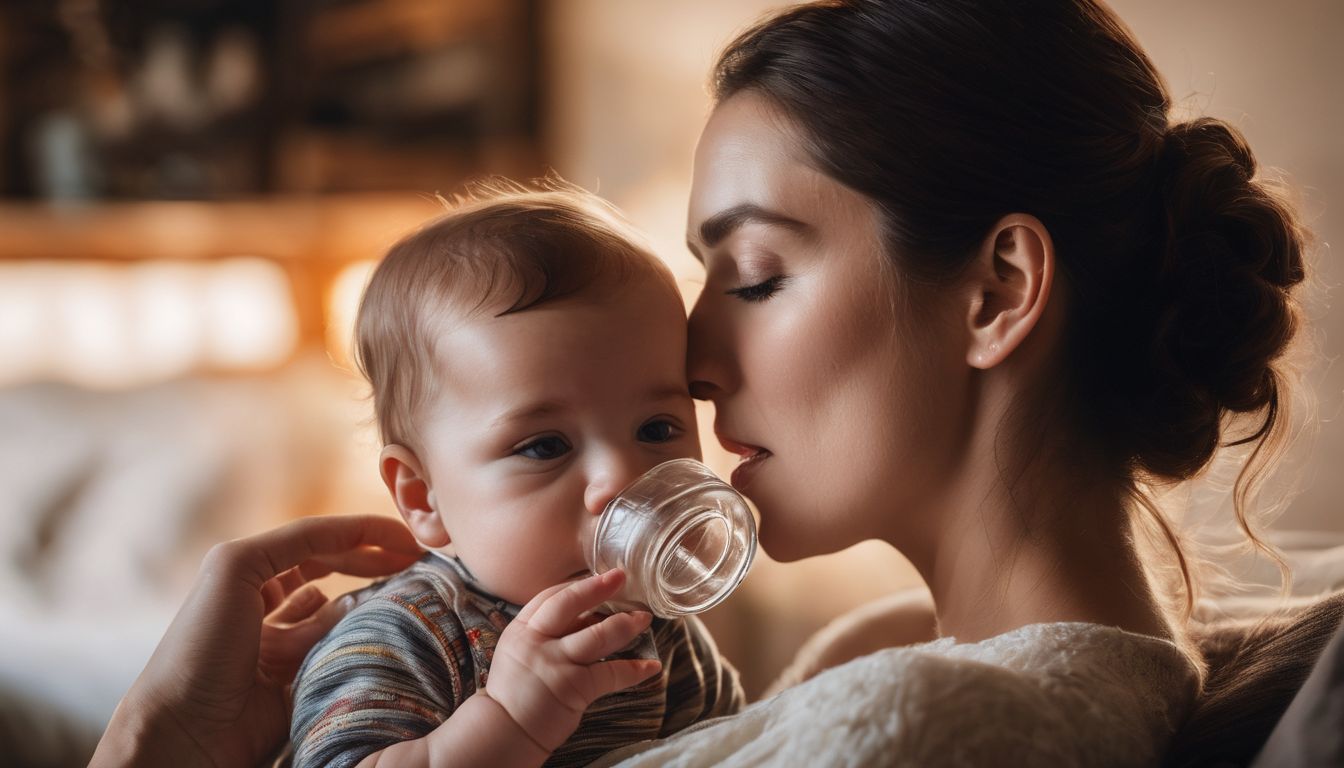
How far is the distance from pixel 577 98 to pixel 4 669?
10.1ft

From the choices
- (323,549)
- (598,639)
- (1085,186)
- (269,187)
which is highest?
(1085,186)

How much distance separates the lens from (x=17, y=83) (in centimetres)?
396

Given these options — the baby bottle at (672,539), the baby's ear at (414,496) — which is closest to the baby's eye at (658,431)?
the baby bottle at (672,539)

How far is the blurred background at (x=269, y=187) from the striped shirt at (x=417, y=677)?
1177 millimetres

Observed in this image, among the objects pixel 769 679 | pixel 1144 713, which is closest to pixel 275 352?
pixel 769 679

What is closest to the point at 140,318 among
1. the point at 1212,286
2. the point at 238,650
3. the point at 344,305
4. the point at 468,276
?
the point at 344,305

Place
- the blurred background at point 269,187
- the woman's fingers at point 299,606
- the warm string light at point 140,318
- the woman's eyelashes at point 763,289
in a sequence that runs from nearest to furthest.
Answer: the woman's eyelashes at point 763,289, the woman's fingers at point 299,606, the blurred background at point 269,187, the warm string light at point 140,318

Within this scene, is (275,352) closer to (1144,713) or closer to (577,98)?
(577,98)

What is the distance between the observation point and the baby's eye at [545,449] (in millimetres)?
1080

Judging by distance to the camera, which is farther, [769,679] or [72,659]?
[769,679]

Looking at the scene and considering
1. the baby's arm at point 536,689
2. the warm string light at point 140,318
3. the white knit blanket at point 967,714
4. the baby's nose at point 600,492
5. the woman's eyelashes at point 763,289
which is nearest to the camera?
the white knit blanket at point 967,714

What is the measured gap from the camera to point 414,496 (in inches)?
46.8

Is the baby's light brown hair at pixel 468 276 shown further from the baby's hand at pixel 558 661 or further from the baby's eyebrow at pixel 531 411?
the baby's hand at pixel 558 661

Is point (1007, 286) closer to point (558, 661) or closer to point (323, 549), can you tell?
point (558, 661)
